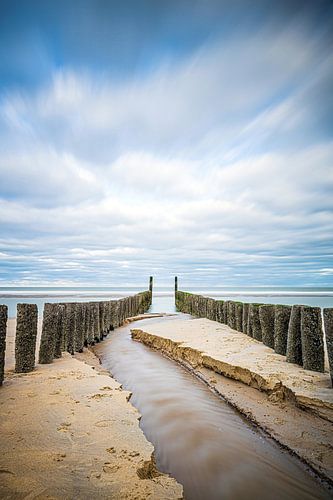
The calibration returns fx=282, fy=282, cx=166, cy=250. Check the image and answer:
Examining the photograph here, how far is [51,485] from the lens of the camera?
5.92ft

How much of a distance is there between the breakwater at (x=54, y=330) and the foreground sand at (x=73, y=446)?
66 centimetres

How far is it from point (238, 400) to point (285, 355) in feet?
5.95

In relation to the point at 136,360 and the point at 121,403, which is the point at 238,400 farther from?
the point at 136,360

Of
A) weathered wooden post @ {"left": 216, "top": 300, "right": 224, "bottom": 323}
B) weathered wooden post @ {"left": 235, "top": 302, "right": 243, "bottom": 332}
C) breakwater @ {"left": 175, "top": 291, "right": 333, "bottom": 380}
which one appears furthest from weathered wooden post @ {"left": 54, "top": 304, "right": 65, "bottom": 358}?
weathered wooden post @ {"left": 216, "top": 300, "right": 224, "bottom": 323}

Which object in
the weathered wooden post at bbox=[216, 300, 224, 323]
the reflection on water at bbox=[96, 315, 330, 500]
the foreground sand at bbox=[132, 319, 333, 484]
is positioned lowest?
the reflection on water at bbox=[96, 315, 330, 500]

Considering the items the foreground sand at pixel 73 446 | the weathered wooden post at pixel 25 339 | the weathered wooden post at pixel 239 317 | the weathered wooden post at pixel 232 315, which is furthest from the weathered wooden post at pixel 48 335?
the weathered wooden post at pixel 232 315

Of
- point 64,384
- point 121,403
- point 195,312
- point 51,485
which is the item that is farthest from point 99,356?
point 195,312

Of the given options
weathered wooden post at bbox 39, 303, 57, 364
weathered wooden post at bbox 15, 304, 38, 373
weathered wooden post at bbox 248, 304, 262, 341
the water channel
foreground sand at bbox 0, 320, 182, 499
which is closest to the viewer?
foreground sand at bbox 0, 320, 182, 499

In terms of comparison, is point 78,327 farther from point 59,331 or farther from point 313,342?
point 313,342

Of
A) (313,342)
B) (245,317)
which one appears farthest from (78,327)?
(313,342)

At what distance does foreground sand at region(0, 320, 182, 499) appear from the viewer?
1816 mm

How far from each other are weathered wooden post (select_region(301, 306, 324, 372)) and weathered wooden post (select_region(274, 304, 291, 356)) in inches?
32.4

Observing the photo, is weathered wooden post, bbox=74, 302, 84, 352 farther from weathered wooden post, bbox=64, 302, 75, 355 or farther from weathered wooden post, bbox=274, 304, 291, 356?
weathered wooden post, bbox=274, 304, 291, 356

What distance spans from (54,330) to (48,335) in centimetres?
13
